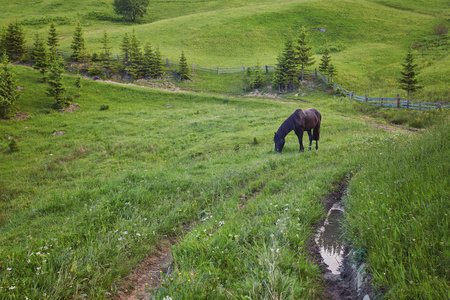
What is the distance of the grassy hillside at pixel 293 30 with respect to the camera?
127 feet

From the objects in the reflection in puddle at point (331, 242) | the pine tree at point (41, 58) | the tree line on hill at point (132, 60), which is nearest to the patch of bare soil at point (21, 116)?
the tree line on hill at point (132, 60)

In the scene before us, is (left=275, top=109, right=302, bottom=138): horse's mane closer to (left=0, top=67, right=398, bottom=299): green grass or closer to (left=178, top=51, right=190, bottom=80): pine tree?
(left=0, top=67, right=398, bottom=299): green grass

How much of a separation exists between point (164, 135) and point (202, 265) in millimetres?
18255

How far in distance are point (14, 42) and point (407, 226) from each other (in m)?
55.9

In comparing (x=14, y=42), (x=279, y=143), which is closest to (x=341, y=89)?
(x=279, y=143)

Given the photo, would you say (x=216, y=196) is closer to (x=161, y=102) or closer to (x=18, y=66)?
(x=161, y=102)

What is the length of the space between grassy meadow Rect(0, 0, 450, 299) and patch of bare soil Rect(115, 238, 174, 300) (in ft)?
0.44

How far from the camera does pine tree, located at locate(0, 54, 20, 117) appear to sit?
82.7 ft

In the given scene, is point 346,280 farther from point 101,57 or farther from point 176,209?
point 101,57

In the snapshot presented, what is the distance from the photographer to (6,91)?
84.3 ft

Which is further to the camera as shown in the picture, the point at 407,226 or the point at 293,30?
the point at 293,30

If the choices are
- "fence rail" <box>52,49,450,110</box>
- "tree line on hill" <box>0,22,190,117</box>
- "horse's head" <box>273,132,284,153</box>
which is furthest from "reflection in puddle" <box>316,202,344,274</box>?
"tree line on hill" <box>0,22,190,117</box>

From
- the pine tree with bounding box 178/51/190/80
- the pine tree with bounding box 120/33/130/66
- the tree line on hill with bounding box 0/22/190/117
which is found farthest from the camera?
the pine tree with bounding box 120/33/130/66

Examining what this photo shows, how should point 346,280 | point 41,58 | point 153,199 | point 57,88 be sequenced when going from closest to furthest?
point 346,280 < point 153,199 < point 57,88 < point 41,58
